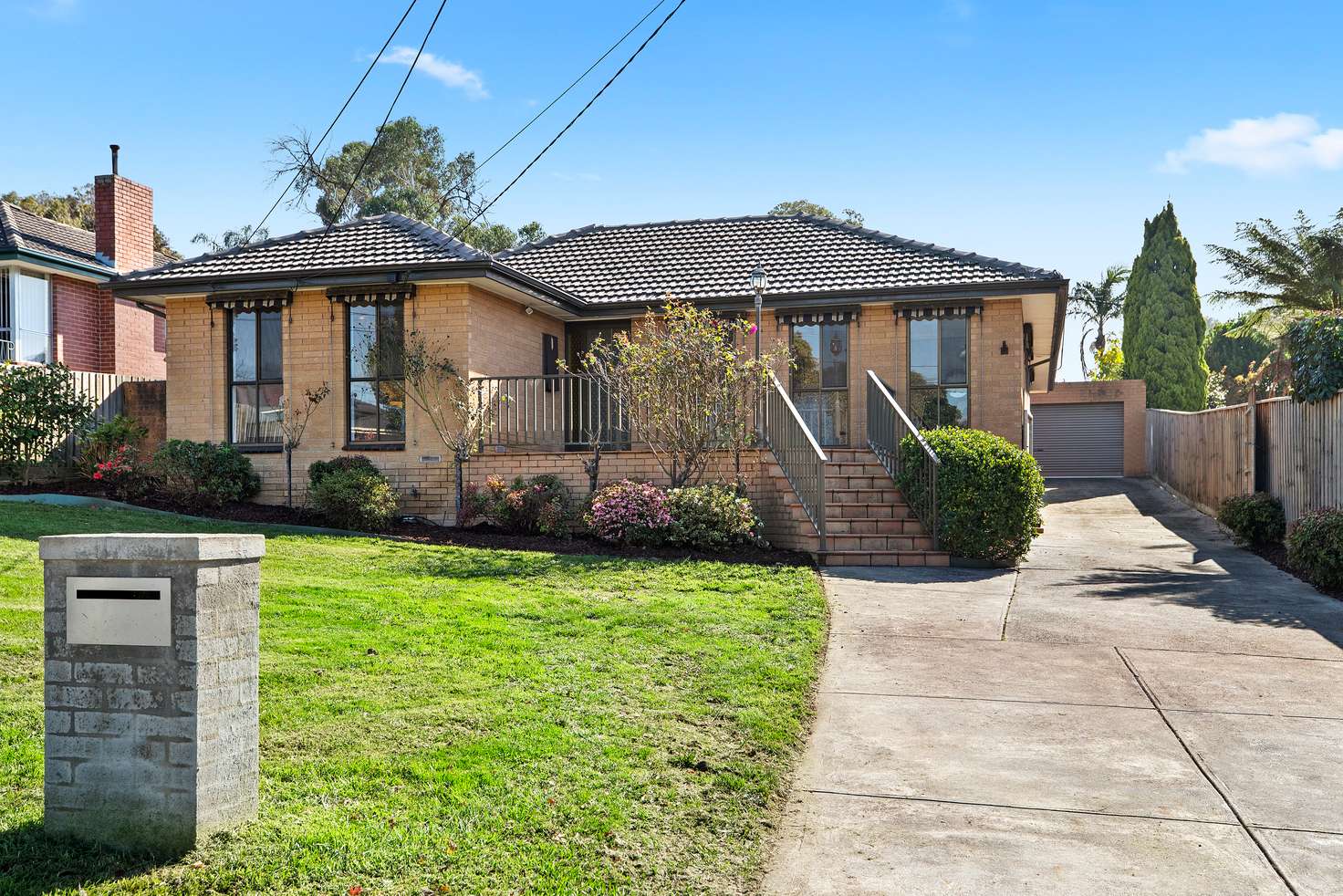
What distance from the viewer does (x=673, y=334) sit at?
13.0 meters

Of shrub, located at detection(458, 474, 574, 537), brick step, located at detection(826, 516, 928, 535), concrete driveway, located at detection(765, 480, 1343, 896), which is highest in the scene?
shrub, located at detection(458, 474, 574, 537)

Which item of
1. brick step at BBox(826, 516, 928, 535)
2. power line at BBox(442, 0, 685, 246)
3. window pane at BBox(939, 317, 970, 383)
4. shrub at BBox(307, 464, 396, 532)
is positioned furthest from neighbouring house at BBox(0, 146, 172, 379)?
window pane at BBox(939, 317, 970, 383)

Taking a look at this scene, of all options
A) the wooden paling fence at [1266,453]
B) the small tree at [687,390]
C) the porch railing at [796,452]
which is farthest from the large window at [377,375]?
the wooden paling fence at [1266,453]

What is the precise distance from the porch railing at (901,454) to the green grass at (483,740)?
366 centimetres

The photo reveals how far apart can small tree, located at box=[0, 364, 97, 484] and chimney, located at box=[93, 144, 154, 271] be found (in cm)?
935

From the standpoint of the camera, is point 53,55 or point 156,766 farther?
point 53,55

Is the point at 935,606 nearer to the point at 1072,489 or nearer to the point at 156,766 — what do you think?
the point at 156,766

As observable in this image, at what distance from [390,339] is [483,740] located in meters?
10.9

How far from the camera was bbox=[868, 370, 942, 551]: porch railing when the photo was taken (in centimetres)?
1223

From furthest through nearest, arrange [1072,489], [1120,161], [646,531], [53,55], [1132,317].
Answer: [1132,317] → [1072,489] → [1120,161] → [53,55] → [646,531]

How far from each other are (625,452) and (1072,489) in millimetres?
14379

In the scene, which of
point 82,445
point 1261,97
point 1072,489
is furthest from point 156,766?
point 1072,489

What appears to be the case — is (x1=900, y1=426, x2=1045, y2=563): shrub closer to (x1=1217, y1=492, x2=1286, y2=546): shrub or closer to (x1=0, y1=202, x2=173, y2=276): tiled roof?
(x1=1217, y1=492, x2=1286, y2=546): shrub

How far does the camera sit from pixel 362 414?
15.2 meters
